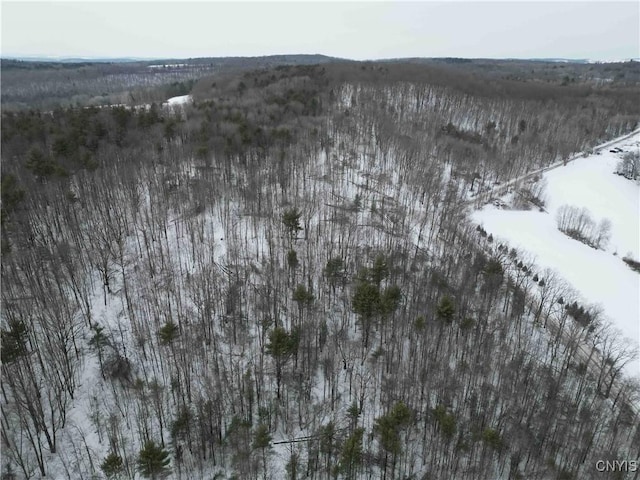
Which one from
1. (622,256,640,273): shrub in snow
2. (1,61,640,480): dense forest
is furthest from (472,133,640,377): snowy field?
(1,61,640,480): dense forest

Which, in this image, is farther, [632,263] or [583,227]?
[583,227]

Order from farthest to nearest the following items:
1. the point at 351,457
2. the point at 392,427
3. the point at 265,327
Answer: the point at 265,327 < the point at 392,427 < the point at 351,457

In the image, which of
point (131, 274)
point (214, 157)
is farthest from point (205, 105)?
point (131, 274)

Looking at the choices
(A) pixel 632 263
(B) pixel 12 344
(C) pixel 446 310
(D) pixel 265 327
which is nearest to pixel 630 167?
(A) pixel 632 263

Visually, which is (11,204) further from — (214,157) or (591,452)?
(591,452)

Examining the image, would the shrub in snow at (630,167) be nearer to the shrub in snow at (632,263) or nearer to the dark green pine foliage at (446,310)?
the shrub in snow at (632,263)

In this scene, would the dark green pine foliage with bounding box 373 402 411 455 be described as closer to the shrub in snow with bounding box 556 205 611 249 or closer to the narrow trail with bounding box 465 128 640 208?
the shrub in snow with bounding box 556 205 611 249

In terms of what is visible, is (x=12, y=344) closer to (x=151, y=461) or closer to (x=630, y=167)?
(x=151, y=461)
